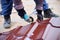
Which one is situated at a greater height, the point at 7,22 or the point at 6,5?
the point at 6,5

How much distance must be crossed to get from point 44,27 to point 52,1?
2.64 meters

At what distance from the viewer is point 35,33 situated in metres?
1.36

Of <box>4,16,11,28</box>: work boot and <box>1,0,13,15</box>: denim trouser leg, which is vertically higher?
<box>1,0,13,15</box>: denim trouser leg

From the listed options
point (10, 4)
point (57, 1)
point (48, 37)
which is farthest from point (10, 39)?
point (57, 1)

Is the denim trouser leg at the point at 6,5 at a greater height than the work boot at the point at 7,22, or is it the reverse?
the denim trouser leg at the point at 6,5

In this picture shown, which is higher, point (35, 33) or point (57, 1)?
point (35, 33)

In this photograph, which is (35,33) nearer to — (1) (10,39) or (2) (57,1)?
(1) (10,39)

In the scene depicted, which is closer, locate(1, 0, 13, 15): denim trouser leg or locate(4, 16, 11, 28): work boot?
locate(1, 0, 13, 15): denim trouser leg

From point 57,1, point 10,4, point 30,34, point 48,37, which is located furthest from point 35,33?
point 57,1

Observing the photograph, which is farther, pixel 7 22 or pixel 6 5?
pixel 7 22

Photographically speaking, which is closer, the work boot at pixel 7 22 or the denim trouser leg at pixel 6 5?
the denim trouser leg at pixel 6 5

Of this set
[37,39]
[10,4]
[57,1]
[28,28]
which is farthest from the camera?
[57,1]

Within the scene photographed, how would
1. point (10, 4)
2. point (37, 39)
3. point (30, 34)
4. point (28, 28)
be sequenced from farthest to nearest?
1. point (10, 4)
2. point (28, 28)
3. point (30, 34)
4. point (37, 39)

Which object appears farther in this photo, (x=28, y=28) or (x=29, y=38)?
(x=28, y=28)
